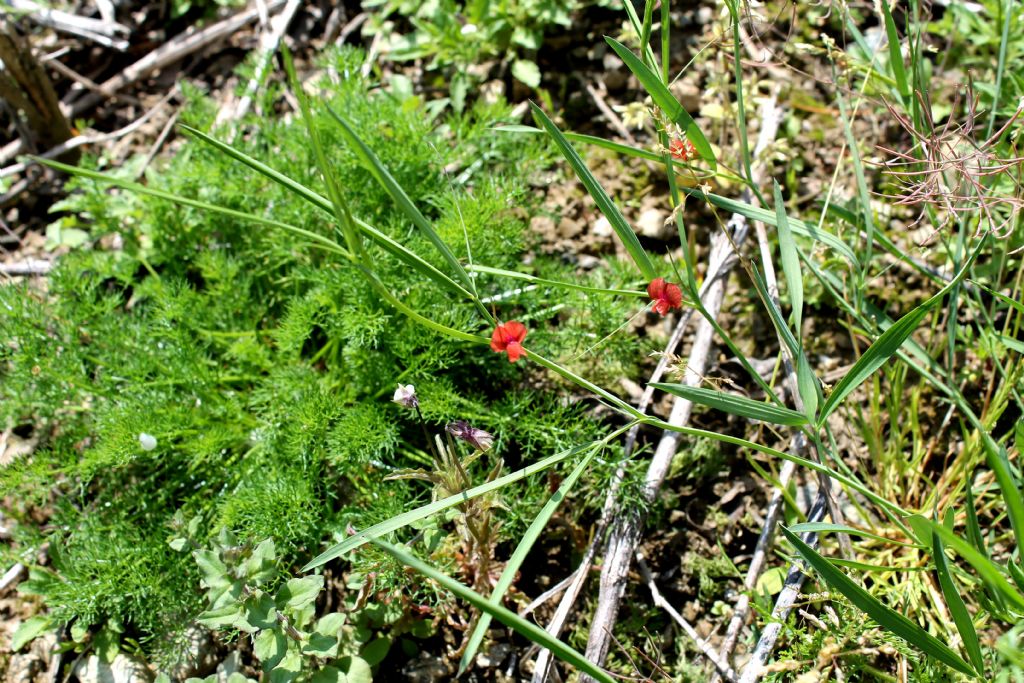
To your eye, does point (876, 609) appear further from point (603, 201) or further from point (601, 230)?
point (601, 230)

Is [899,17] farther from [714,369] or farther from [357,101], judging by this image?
[357,101]

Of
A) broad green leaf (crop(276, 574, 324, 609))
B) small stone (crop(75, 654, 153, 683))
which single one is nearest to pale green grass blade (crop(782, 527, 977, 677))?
broad green leaf (crop(276, 574, 324, 609))

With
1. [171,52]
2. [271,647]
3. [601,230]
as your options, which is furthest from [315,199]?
[171,52]

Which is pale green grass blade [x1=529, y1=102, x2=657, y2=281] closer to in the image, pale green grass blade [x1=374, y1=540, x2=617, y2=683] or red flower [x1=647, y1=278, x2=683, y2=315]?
red flower [x1=647, y1=278, x2=683, y2=315]

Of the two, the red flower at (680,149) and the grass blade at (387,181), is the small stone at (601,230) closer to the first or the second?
the red flower at (680,149)

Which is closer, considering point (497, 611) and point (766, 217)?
point (497, 611)

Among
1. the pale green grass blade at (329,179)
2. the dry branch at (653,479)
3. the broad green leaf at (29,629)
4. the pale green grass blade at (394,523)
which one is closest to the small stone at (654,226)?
the dry branch at (653,479)

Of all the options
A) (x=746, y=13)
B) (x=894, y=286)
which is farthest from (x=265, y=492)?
(x=894, y=286)
